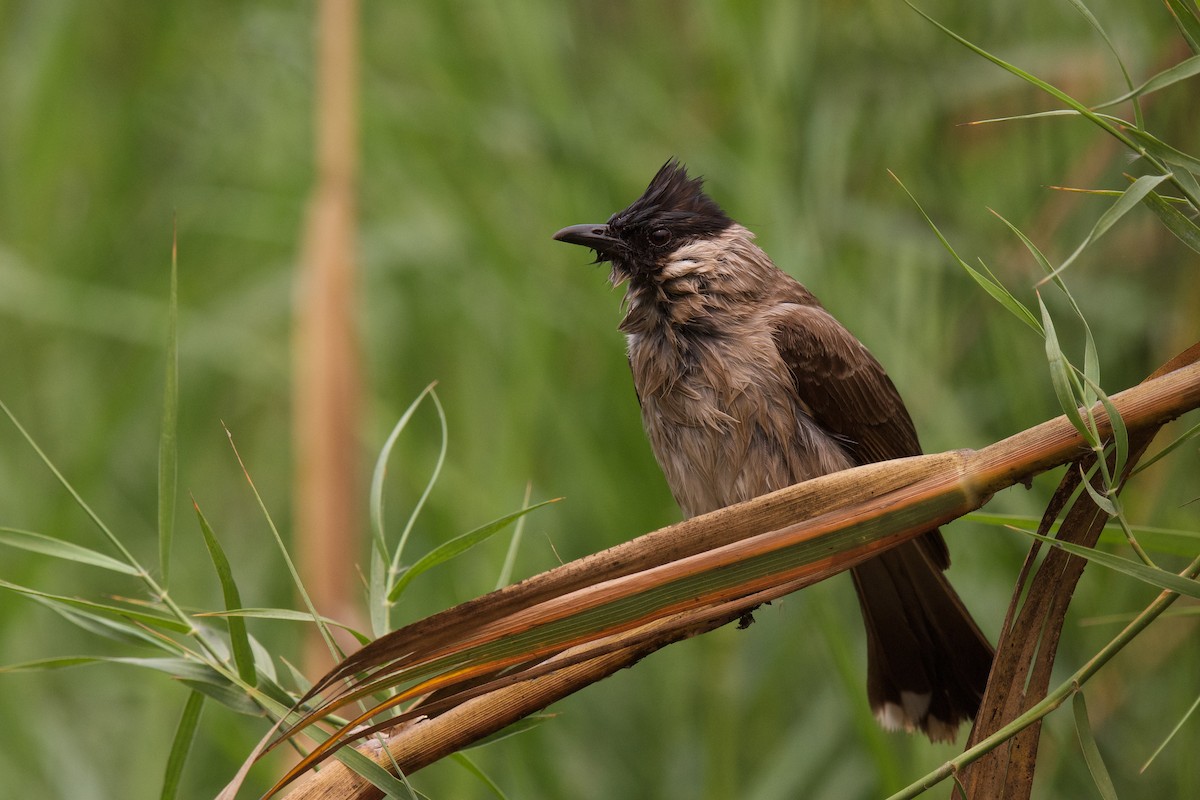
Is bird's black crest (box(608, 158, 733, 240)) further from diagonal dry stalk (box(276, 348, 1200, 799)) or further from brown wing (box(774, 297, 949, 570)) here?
diagonal dry stalk (box(276, 348, 1200, 799))

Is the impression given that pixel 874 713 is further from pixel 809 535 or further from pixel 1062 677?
pixel 809 535

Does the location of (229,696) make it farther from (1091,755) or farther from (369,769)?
(1091,755)

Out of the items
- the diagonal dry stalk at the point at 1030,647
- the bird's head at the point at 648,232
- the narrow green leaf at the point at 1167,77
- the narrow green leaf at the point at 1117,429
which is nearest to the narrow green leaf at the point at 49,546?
the diagonal dry stalk at the point at 1030,647

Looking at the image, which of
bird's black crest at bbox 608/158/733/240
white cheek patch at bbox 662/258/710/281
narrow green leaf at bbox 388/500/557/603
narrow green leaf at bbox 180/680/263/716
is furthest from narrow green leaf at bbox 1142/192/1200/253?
bird's black crest at bbox 608/158/733/240

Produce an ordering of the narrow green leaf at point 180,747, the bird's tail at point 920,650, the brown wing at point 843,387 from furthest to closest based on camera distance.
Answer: the brown wing at point 843,387 < the bird's tail at point 920,650 < the narrow green leaf at point 180,747

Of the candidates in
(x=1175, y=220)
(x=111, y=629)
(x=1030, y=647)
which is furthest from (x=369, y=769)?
(x=1175, y=220)

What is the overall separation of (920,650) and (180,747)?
1.69 m

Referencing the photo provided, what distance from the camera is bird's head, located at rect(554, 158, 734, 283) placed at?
299cm

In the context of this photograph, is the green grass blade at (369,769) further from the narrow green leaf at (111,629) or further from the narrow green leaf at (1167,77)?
the narrow green leaf at (1167,77)

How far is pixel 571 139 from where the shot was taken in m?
3.64

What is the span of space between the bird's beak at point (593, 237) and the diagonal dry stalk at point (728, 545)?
1.71 meters

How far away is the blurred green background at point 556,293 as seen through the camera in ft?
11.1

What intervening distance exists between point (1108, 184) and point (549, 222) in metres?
1.61

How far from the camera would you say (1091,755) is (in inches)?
52.4
